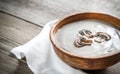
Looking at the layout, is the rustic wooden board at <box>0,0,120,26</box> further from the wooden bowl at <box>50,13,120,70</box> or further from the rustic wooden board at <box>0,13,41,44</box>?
the wooden bowl at <box>50,13,120,70</box>

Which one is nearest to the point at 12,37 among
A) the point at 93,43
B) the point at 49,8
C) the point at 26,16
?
the point at 26,16

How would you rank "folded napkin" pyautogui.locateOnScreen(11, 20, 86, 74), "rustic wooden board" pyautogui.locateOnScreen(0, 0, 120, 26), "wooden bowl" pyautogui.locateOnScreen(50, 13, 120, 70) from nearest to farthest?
"wooden bowl" pyautogui.locateOnScreen(50, 13, 120, 70), "folded napkin" pyautogui.locateOnScreen(11, 20, 86, 74), "rustic wooden board" pyautogui.locateOnScreen(0, 0, 120, 26)

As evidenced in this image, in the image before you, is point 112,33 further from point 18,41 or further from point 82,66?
point 18,41

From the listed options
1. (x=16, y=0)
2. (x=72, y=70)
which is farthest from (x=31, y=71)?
(x=16, y=0)

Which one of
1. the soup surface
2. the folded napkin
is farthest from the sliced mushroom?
the folded napkin

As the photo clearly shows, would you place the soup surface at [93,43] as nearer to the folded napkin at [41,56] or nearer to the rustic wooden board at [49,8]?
the folded napkin at [41,56]

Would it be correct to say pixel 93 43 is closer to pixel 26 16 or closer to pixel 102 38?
pixel 102 38
